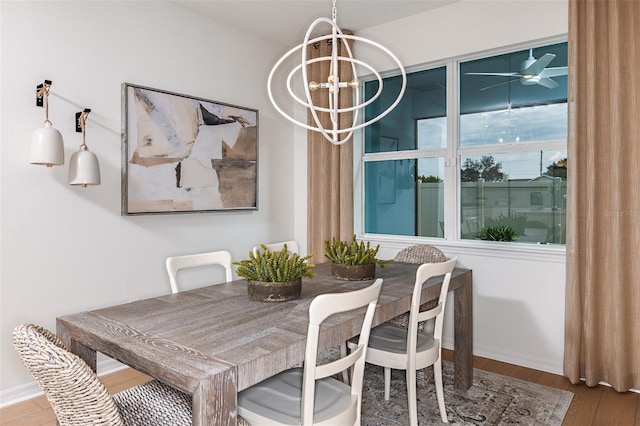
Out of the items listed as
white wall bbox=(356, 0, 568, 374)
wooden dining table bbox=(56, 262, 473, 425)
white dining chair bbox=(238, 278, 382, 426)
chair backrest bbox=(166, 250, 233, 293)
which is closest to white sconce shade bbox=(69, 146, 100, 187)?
chair backrest bbox=(166, 250, 233, 293)

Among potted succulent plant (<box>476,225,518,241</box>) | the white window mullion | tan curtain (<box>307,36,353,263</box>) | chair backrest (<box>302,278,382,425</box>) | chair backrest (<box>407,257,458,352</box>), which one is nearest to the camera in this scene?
chair backrest (<box>302,278,382,425</box>)

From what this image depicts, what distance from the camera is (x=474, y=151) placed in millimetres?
3250

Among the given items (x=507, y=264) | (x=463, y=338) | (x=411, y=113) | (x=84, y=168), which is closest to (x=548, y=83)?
(x=411, y=113)

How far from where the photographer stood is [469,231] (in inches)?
131

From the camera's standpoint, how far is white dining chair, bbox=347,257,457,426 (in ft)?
6.57

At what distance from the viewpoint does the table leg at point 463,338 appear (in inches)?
102

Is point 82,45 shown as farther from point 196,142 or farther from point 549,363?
point 549,363

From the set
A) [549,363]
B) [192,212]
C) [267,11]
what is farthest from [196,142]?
[549,363]

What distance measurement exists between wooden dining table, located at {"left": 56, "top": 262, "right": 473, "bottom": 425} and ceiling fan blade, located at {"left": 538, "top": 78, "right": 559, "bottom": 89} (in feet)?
5.75

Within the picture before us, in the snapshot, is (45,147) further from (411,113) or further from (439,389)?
(411,113)

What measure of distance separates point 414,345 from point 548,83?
2124mm

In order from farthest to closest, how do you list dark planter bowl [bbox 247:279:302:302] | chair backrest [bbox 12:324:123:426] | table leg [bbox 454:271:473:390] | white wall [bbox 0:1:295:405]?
1. table leg [bbox 454:271:473:390]
2. white wall [bbox 0:1:295:405]
3. dark planter bowl [bbox 247:279:302:302]
4. chair backrest [bbox 12:324:123:426]

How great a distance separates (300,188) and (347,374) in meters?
2.10

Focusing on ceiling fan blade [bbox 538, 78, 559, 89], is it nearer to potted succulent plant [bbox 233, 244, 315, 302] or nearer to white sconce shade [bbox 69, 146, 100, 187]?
potted succulent plant [bbox 233, 244, 315, 302]
